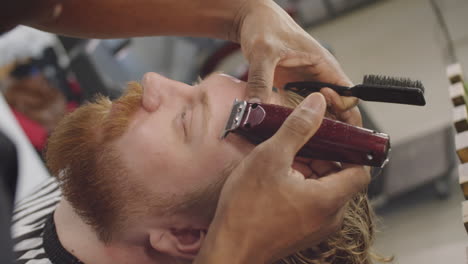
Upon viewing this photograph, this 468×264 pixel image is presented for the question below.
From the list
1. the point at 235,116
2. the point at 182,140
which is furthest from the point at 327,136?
the point at 182,140

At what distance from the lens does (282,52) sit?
1073mm

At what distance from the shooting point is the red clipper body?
0.88 metres

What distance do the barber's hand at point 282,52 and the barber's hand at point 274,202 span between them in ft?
0.68

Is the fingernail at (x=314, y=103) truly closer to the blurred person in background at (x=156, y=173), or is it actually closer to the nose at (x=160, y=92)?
the blurred person in background at (x=156, y=173)

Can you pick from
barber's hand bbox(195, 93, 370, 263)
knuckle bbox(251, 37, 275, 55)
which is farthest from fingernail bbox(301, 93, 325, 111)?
knuckle bbox(251, 37, 275, 55)

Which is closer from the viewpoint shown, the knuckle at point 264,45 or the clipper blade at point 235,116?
the clipper blade at point 235,116

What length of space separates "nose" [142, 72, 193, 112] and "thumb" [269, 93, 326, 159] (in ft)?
1.01

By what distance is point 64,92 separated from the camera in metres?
2.93

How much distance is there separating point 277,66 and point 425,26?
84.7 inches

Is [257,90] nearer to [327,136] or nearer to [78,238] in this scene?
[327,136]

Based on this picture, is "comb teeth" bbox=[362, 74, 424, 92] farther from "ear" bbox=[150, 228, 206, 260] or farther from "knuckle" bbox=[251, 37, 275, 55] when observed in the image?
"ear" bbox=[150, 228, 206, 260]

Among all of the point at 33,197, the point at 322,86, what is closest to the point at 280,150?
the point at 322,86

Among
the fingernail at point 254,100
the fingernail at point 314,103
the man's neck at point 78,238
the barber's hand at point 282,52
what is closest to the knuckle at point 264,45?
the barber's hand at point 282,52

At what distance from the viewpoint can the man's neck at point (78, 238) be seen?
3.75 feet
